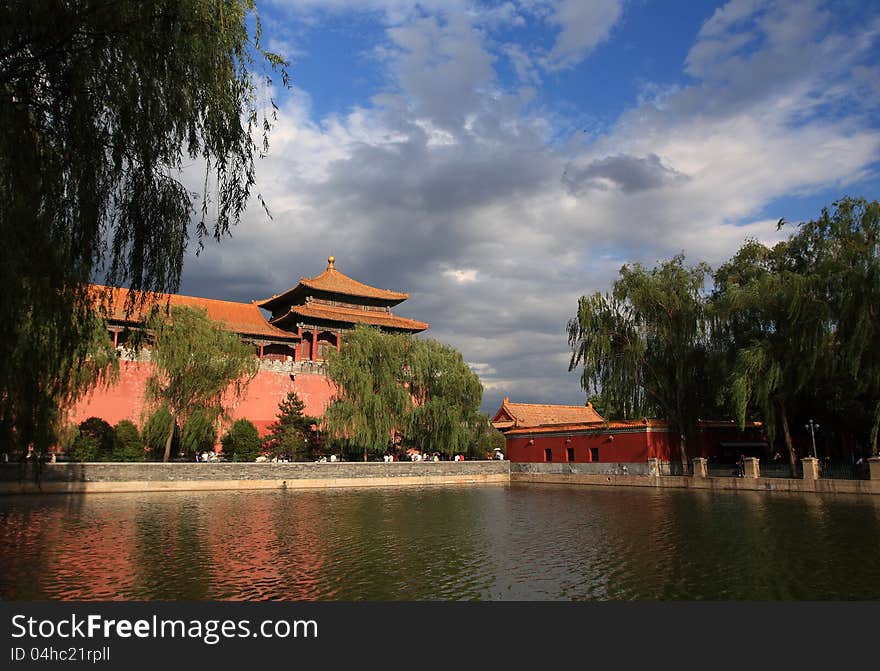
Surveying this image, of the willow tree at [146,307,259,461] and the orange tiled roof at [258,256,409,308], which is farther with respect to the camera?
the orange tiled roof at [258,256,409,308]

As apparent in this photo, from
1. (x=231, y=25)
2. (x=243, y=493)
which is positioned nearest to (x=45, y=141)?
(x=231, y=25)

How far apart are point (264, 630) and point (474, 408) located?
23751 millimetres

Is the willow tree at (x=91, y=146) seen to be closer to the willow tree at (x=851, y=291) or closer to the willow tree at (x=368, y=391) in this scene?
the willow tree at (x=851, y=291)

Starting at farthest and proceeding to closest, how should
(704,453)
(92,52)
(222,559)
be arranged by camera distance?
(704,453)
(222,559)
(92,52)

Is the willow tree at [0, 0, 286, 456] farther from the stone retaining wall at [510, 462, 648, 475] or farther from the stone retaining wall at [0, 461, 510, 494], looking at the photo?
the stone retaining wall at [510, 462, 648, 475]

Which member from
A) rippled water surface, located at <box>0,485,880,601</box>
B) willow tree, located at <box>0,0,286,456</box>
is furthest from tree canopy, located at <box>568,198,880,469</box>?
willow tree, located at <box>0,0,286,456</box>

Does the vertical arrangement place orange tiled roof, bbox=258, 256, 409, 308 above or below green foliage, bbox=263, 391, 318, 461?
above

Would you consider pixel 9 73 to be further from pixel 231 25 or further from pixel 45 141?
pixel 231 25

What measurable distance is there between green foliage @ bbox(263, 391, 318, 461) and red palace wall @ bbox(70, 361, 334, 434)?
58 cm

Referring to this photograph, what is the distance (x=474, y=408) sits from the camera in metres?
29.4

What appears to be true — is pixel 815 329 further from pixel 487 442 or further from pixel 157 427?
pixel 157 427

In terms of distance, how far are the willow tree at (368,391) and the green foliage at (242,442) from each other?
286cm

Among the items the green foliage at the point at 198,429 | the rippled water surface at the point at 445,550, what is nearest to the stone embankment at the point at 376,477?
the green foliage at the point at 198,429

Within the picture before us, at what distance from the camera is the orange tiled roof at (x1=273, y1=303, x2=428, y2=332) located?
3234cm
